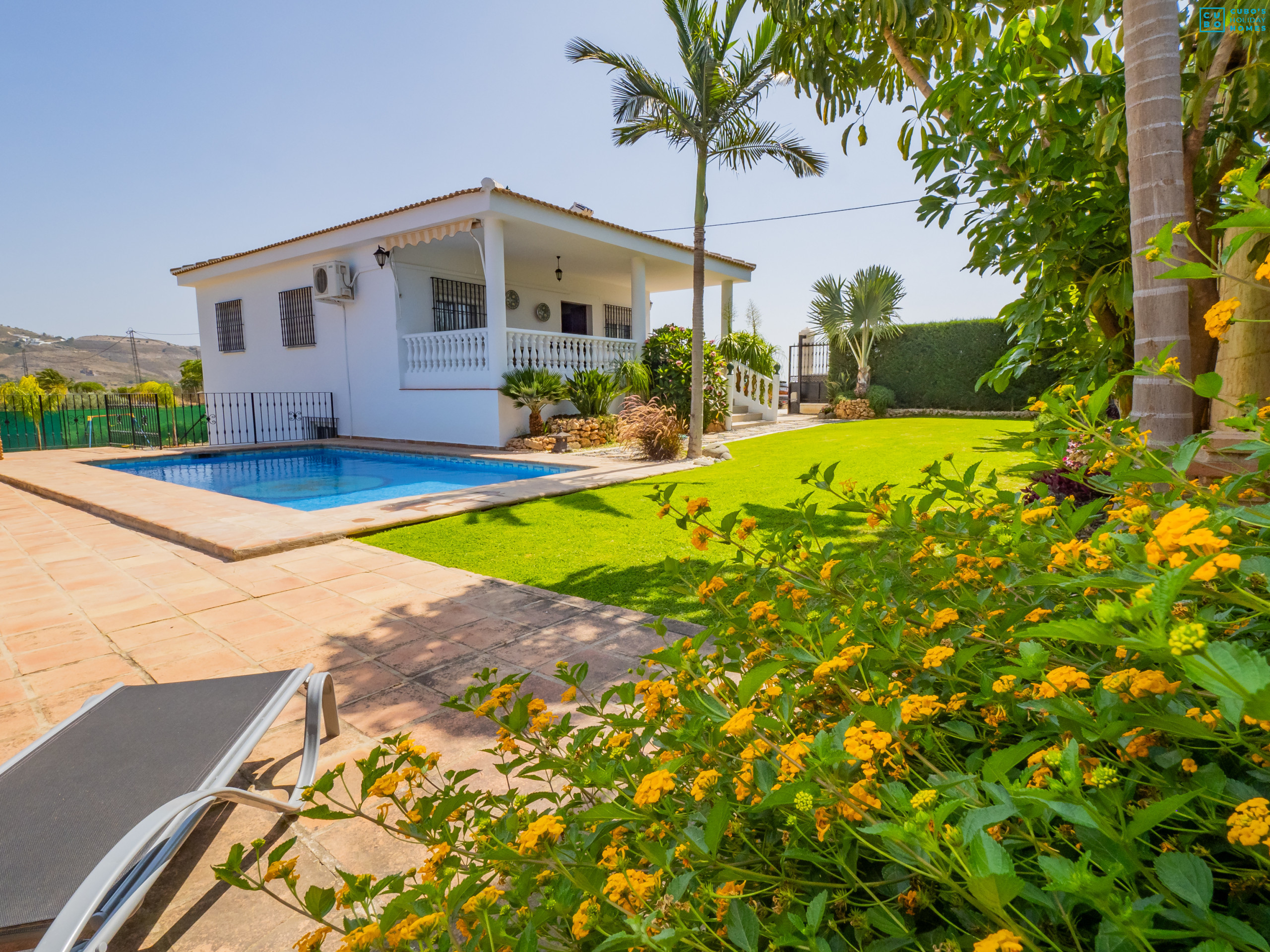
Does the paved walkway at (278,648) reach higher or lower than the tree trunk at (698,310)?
lower

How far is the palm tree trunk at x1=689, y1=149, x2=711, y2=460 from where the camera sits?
10258 mm

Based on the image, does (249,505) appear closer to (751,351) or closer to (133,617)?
(133,617)

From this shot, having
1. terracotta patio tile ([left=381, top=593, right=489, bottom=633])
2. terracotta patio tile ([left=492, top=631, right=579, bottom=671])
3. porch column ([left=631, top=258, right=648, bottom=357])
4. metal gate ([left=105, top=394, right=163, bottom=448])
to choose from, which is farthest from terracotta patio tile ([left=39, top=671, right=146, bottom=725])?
metal gate ([left=105, top=394, right=163, bottom=448])

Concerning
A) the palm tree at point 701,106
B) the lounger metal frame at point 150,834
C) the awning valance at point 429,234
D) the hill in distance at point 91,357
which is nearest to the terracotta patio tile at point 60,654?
the lounger metal frame at point 150,834

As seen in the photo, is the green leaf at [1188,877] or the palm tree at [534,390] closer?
the green leaf at [1188,877]

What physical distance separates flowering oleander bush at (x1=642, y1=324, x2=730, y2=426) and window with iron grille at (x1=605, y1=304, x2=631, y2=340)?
607 centimetres

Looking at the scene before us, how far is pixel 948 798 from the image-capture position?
2.74 feet

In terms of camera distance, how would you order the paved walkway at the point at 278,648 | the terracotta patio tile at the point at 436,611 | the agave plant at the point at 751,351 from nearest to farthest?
the paved walkway at the point at 278,648 < the terracotta patio tile at the point at 436,611 < the agave plant at the point at 751,351

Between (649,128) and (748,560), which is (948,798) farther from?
(649,128)

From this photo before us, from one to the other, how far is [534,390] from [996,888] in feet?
38.3

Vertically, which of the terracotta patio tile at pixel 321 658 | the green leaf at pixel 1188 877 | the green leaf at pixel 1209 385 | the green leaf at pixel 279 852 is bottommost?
the terracotta patio tile at pixel 321 658

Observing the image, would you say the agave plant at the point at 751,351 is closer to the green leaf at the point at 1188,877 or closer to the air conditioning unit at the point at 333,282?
the air conditioning unit at the point at 333,282

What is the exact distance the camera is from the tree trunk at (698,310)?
33.7ft

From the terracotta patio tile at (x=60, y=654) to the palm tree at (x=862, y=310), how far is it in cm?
1798
